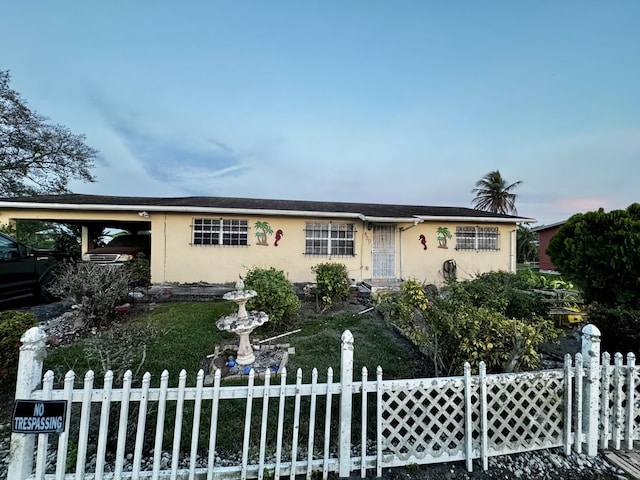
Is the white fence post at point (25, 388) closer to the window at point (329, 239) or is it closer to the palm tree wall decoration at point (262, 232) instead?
the palm tree wall decoration at point (262, 232)

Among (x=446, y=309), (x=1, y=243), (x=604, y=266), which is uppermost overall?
(x=1, y=243)

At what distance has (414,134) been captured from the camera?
11586mm

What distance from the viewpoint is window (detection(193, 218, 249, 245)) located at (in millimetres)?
8844

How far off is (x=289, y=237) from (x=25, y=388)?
7.60 m

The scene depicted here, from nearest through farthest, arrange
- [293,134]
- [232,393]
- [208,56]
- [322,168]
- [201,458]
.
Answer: [232,393], [201,458], [208,56], [293,134], [322,168]

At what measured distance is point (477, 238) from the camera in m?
10.6

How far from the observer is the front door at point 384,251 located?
988 centimetres

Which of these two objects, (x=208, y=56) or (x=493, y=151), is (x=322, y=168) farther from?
(x=493, y=151)

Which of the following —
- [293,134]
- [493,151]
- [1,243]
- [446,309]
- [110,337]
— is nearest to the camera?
[110,337]

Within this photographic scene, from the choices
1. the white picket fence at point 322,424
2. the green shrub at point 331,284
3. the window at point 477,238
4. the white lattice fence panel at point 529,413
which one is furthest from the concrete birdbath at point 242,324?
the window at point 477,238

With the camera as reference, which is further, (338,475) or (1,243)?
(1,243)

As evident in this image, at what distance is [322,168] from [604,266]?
12.5 m

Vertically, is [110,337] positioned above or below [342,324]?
above

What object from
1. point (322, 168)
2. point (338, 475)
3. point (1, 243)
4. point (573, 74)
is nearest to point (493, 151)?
point (573, 74)
